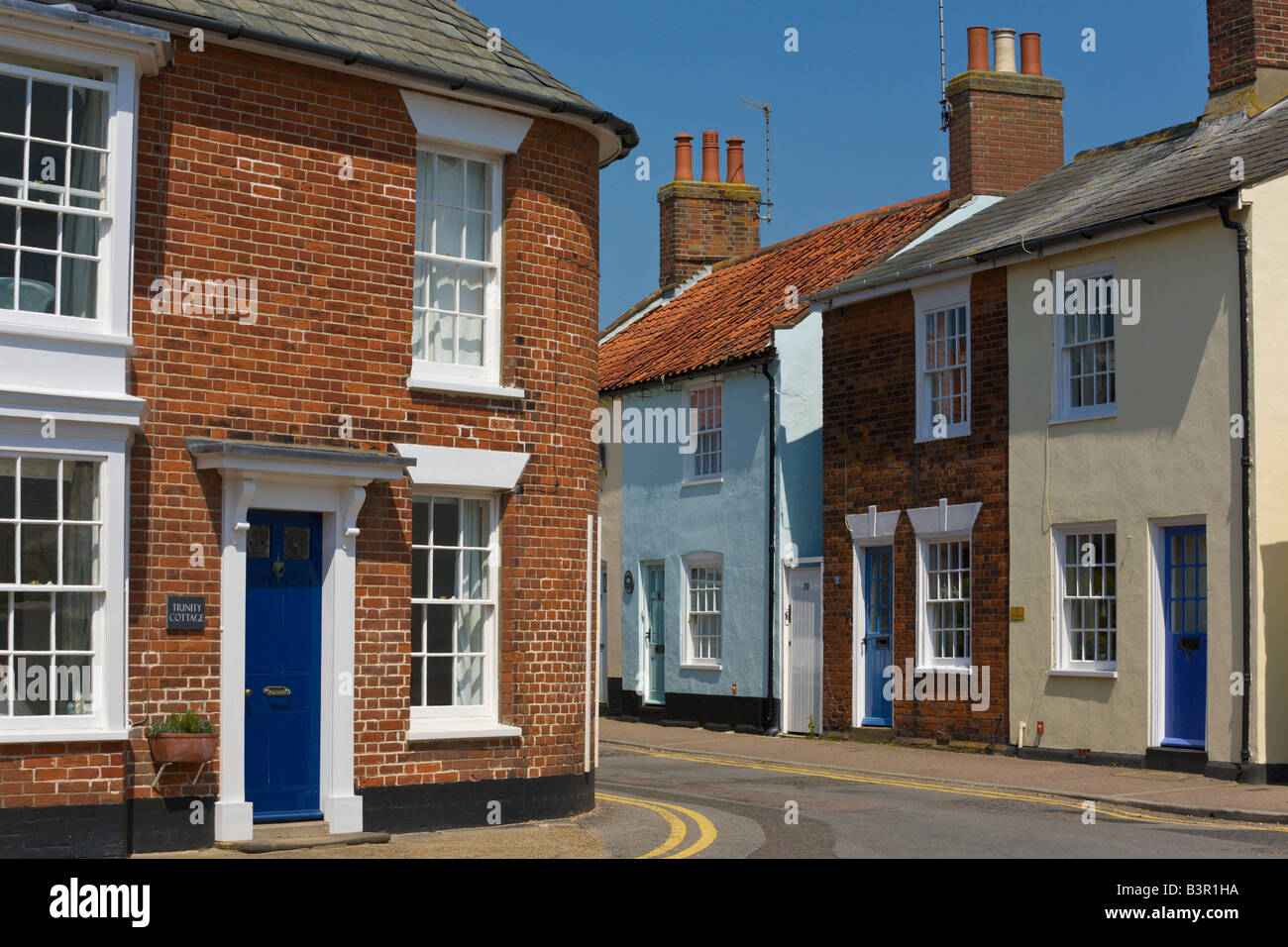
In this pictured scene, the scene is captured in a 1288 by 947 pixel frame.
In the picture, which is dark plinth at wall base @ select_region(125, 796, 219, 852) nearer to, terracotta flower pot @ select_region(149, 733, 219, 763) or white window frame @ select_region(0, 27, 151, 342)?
terracotta flower pot @ select_region(149, 733, 219, 763)

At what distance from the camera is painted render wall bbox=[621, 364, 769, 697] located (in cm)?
2520

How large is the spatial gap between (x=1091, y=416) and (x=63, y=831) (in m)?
12.8

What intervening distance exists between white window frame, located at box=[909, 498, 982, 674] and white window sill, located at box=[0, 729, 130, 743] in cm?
1249

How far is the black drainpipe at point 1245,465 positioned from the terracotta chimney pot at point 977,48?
8578 mm

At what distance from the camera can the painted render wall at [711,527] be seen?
992 inches

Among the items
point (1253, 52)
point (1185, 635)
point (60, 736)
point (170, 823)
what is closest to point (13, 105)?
point (60, 736)

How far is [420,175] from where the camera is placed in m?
13.7

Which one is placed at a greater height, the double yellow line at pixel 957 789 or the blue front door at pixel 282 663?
the blue front door at pixel 282 663

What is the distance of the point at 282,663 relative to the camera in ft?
41.0

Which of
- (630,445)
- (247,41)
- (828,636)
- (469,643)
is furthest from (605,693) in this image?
(247,41)

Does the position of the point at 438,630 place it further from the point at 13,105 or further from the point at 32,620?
the point at 13,105

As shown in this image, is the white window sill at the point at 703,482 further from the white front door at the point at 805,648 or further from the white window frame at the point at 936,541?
the white window frame at the point at 936,541

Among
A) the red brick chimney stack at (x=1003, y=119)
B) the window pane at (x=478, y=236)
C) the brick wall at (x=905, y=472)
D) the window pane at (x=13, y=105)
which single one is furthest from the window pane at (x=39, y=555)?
the red brick chimney stack at (x=1003, y=119)
